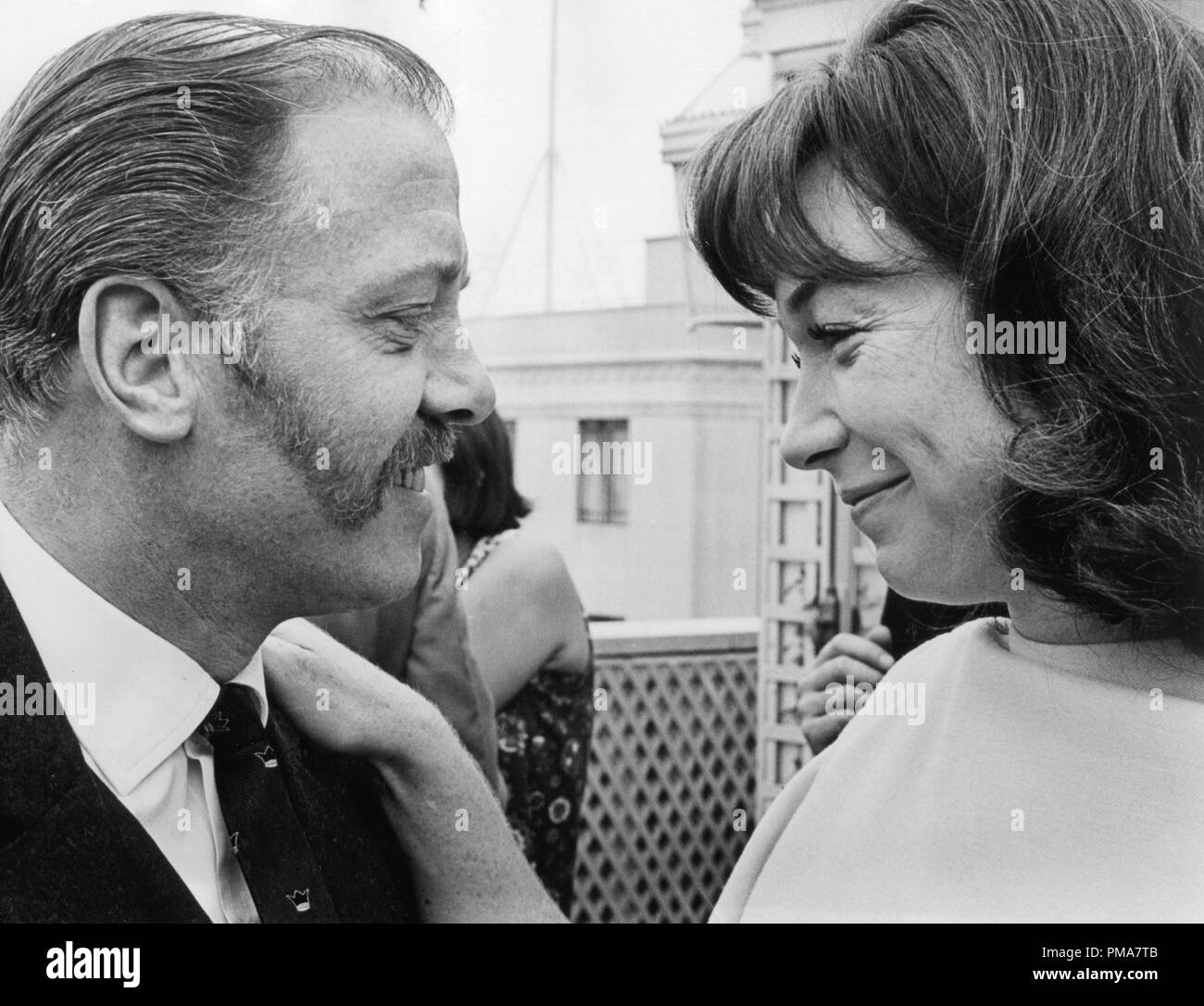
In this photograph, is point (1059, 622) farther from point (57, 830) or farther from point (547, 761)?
point (547, 761)

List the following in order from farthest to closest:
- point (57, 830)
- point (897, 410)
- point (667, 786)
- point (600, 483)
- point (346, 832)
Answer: point (667, 786)
point (600, 483)
point (346, 832)
point (897, 410)
point (57, 830)

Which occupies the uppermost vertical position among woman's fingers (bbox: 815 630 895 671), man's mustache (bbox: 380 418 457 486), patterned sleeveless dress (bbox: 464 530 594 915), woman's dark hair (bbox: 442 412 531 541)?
man's mustache (bbox: 380 418 457 486)

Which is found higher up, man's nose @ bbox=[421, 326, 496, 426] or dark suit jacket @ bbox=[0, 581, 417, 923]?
man's nose @ bbox=[421, 326, 496, 426]

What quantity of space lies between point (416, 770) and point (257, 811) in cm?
Result: 18

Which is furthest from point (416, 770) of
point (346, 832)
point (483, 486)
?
point (483, 486)

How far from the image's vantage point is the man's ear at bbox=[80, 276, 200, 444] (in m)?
1.03

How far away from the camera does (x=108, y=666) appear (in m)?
1.07

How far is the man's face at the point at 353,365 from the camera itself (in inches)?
43.1

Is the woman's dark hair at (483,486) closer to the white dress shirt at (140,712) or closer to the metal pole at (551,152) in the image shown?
the metal pole at (551,152)

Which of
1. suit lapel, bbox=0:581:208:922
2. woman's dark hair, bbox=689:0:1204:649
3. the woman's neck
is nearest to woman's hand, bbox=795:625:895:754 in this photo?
the woman's neck

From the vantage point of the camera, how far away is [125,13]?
1.24 meters

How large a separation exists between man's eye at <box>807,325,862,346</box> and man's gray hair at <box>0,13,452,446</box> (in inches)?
17.7

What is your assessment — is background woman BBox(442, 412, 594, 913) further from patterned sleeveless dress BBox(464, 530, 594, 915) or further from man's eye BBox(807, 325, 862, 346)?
man's eye BBox(807, 325, 862, 346)
